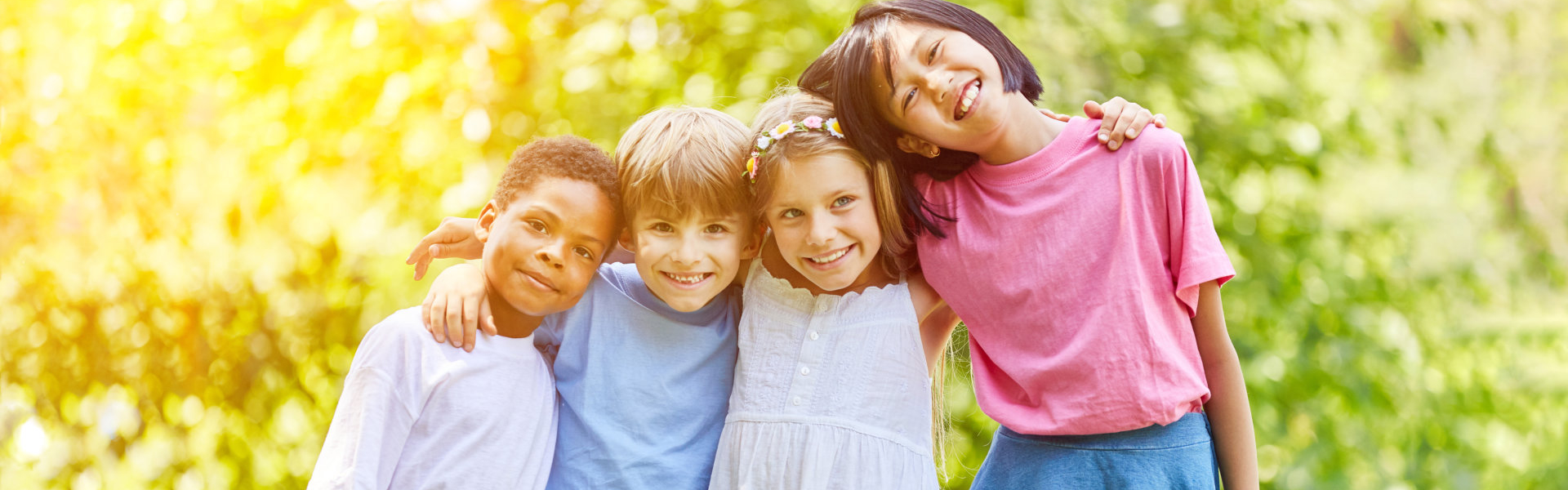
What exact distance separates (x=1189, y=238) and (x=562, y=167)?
32.0 inches

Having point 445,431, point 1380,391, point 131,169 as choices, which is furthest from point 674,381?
point 131,169

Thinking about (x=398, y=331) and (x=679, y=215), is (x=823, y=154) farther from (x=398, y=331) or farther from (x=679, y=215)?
(x=398, y=331)

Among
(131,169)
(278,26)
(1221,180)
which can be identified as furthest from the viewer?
(131,169)

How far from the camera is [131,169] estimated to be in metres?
2.43

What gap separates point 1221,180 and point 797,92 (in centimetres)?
96

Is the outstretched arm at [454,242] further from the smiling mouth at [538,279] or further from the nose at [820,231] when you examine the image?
the nose at [820,231]

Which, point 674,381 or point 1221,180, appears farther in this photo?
point 1221,180

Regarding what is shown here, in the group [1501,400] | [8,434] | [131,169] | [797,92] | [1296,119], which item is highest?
[797,92]

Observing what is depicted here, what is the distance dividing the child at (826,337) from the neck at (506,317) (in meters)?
0.30

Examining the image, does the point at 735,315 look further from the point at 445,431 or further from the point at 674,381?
the point at 445,431

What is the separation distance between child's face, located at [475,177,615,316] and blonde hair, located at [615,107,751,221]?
0.06 meters

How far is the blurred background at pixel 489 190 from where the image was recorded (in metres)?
1.99

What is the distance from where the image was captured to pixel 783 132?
1.37 m

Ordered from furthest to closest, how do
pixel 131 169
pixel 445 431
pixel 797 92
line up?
pixel 131 169
pixel 797 92
pixel 445 431
